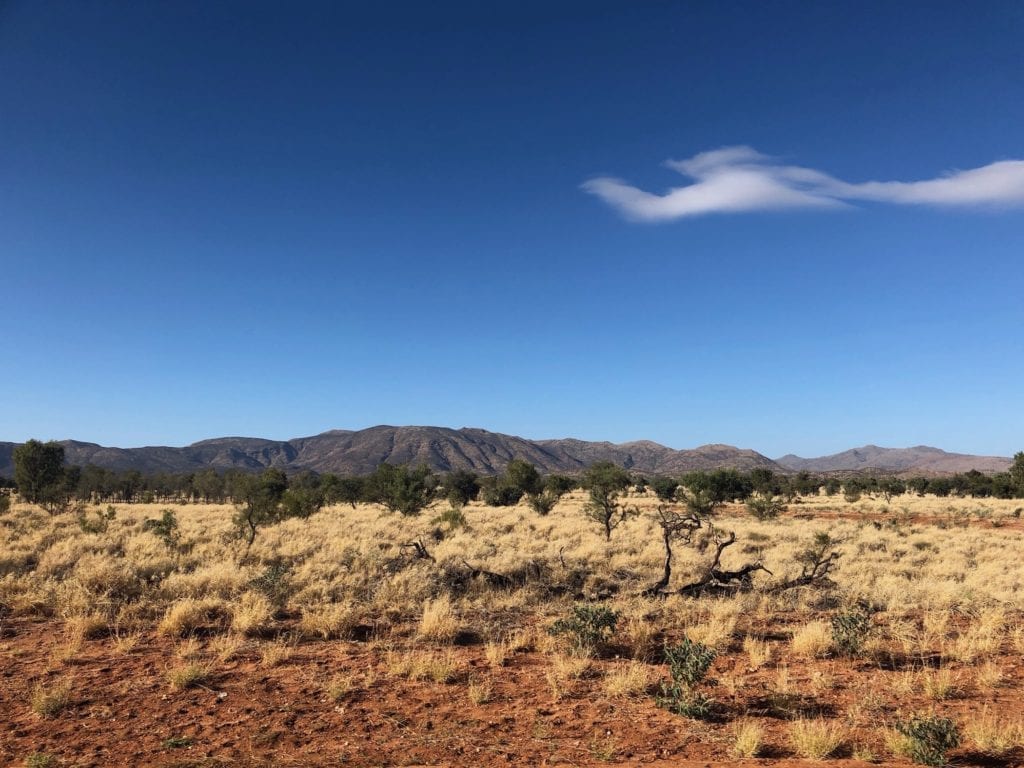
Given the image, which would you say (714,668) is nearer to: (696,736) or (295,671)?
(696,736)

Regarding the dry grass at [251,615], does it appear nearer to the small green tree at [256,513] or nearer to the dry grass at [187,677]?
the dry grass at [187,677]

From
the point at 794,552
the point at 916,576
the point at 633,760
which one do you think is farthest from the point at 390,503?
the point at 633,760

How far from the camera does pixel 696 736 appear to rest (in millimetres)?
6453

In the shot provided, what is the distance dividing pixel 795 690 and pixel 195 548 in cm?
1844

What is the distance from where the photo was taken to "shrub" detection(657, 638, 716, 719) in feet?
22.7

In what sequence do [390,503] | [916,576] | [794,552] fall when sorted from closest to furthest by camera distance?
[916,576]
[794,552]
[390,503]

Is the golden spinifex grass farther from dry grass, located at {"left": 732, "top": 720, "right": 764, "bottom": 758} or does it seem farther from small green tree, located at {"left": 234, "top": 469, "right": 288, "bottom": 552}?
small green tree, located at {"left": 234, "top": 469, "right": 288, "bottom": 552}

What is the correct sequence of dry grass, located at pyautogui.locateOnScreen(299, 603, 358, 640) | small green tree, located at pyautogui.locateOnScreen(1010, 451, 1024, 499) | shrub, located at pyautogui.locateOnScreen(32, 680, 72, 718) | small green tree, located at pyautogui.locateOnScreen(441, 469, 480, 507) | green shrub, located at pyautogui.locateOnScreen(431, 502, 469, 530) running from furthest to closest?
1. small green tree, located at pyautogui.locateOnScreen(441, 469, 480, 507)
2. small green tree, located at pyautogui.locateOnScreen(1010, 451, 1024, 499)
3. green shrub, located at pyautogui.locateOnScreen(431, 502, 469, 530)
4. dry grass, located at pyautogui.locateOnScreen(299, 603, 358, 640)
5. shrub, located at pyautogui.locateOnScreen(32, 680, 72, 718)

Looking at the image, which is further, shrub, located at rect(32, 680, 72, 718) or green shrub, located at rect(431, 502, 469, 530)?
green shrub, located at rect(431, 502, 469, 530)

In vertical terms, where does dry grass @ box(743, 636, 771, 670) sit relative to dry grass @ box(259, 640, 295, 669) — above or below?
below

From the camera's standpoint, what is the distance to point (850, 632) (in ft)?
31.0

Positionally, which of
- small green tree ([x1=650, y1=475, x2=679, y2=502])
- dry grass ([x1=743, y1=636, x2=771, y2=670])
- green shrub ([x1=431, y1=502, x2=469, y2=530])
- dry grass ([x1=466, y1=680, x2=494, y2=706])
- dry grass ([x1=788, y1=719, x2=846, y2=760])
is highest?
dry grass ([x1=788, y1=719, x2=846, y2=760])

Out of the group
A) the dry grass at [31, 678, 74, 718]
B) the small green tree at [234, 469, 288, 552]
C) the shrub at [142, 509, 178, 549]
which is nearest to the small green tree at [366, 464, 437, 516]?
the small green tree at [234, 469, 288, 552]

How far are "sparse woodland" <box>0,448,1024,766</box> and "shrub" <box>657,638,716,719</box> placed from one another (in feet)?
0.11
